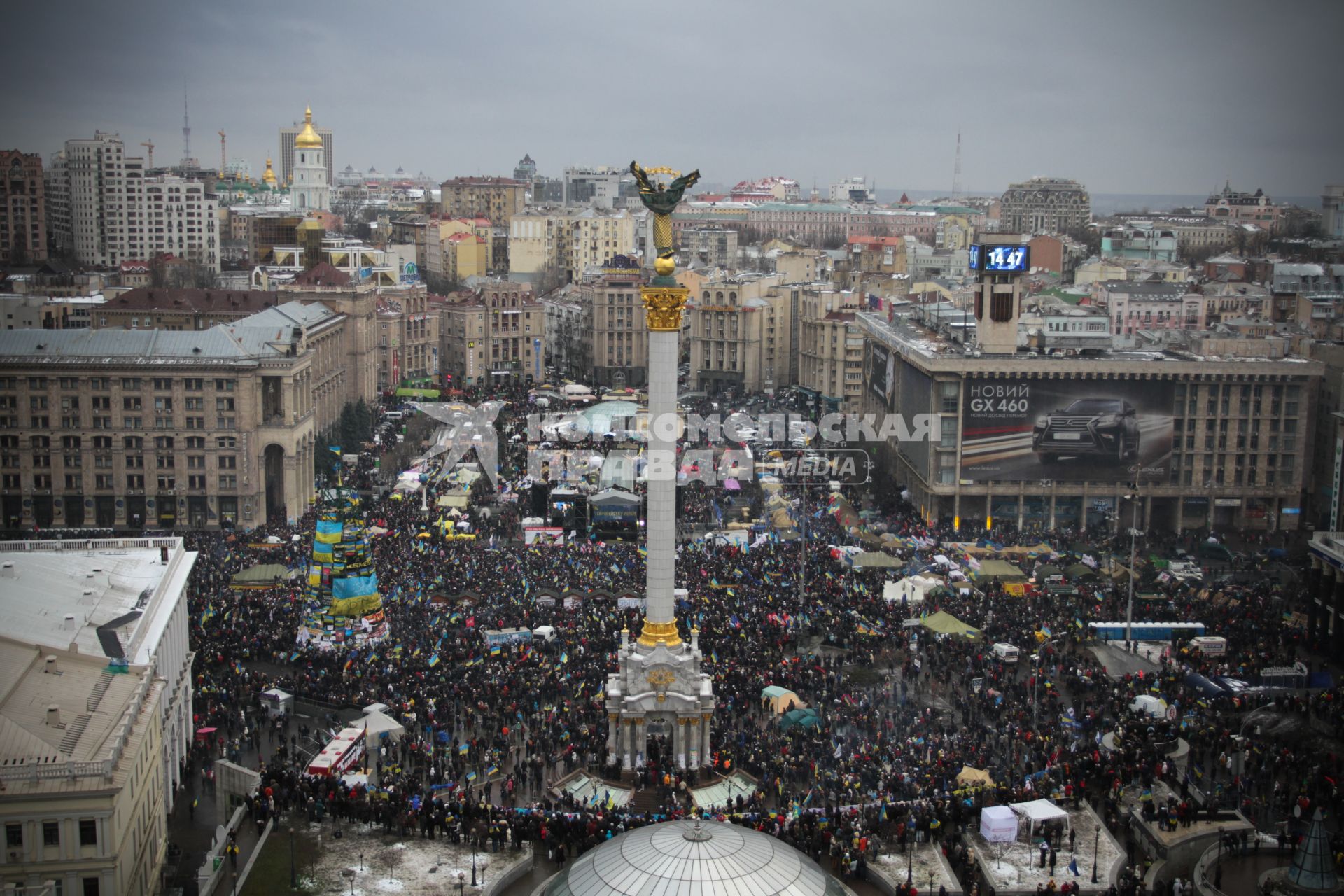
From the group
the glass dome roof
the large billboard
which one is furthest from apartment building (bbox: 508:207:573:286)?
the glass dome roof

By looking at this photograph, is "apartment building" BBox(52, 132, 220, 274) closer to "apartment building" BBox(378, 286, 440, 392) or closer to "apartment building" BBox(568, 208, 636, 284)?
→ "apartment building" BBox(378, 286, 440, 392)

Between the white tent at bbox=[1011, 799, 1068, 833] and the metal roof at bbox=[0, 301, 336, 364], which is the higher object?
the metal roof at bbox=[0, 301, 336, 364]

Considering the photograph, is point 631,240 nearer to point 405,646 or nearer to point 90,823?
point 405,646

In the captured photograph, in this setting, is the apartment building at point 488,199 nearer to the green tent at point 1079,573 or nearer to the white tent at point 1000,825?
the green tent at point 1079,573

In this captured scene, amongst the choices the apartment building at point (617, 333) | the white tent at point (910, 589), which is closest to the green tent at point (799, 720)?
the white tent at point (910, 589)

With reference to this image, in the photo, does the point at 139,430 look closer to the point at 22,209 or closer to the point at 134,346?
the point at 134,346

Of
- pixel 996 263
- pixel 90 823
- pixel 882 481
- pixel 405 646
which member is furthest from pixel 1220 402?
pixel 90 823
